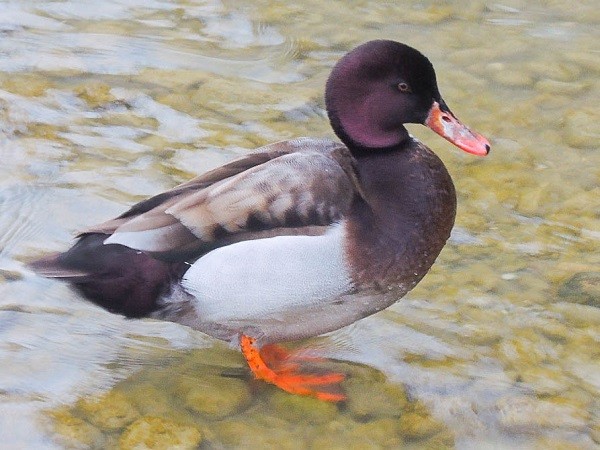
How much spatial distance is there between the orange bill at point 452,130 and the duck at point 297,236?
0.28ft

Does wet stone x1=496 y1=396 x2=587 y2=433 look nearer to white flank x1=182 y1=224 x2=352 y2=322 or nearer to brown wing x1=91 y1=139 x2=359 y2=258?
white flank x1=182 y1=224 x2=352 y2=322

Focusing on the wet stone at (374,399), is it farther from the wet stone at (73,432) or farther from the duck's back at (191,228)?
the wet stone at (73,432)

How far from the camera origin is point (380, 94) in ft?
12.0

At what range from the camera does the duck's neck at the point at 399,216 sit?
341cm

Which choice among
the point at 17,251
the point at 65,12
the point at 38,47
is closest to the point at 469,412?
the point at 17,251

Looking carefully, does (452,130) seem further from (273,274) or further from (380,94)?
(273,274)

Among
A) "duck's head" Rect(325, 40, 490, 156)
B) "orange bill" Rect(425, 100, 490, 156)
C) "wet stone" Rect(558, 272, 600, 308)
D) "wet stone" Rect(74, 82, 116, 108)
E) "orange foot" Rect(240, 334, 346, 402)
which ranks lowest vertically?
"orange foot" Rect(240, 334, 346, 402)

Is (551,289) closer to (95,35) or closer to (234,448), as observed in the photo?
(234,448)

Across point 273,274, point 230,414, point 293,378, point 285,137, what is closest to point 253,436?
point 230,414

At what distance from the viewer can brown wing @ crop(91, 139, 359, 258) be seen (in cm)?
338

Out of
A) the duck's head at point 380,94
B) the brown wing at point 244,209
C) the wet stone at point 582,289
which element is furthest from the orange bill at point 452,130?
the wet stone at point 582,289

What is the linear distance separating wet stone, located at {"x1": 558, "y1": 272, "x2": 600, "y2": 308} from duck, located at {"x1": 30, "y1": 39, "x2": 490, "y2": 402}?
29.8 inches

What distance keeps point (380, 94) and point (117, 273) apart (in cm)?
107

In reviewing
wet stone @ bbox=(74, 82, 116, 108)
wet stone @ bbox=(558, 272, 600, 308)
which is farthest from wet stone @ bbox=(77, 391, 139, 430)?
wet stone @ bbox=(74, 82, 116, 108)
